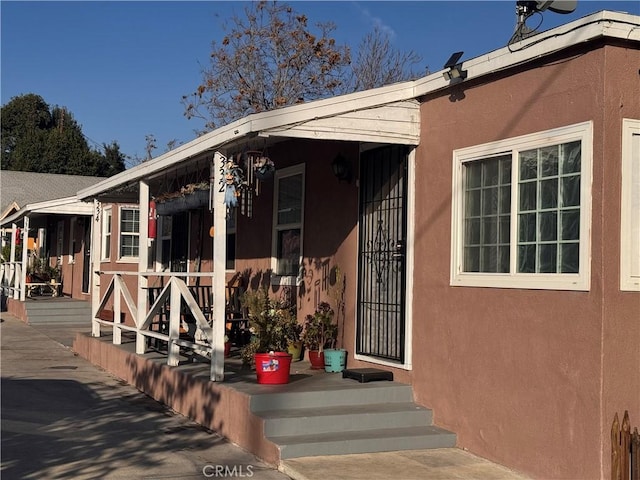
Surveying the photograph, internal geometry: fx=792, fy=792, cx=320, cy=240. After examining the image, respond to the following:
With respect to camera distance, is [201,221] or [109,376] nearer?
[109,376]

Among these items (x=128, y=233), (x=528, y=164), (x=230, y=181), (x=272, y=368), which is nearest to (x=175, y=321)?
(x=272, y=368)

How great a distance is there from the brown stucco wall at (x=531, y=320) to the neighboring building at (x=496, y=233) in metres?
0.01

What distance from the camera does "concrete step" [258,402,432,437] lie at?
684 centimetres

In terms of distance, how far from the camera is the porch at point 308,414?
22.1 feet

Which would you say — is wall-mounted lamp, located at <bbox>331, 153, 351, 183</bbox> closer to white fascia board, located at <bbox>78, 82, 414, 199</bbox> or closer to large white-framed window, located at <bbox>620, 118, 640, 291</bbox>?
white fascia board, located at <bbox>78, 82, 414, 199</bbox>

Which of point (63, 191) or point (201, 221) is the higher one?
point (63, 191)

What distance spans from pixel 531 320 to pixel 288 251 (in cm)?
485

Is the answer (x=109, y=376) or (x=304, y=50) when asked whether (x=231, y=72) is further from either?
(x=109, y=376)

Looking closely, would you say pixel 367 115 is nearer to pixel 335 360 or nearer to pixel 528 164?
pixel 528 164

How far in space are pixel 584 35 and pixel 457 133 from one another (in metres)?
1.68

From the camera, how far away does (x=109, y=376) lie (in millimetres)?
11414

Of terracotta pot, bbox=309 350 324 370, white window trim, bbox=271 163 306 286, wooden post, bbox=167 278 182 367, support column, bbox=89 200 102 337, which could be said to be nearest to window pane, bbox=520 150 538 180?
terracotta pot, bbox=309 350 324 370

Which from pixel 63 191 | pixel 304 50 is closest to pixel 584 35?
pixel 304 50

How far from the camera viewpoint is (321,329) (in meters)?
9.04
